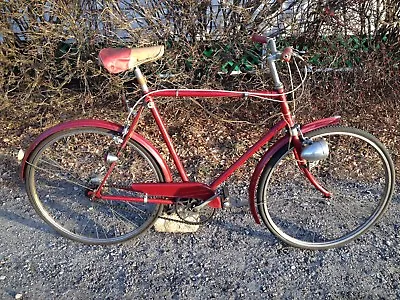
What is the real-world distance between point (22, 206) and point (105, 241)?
88 cm

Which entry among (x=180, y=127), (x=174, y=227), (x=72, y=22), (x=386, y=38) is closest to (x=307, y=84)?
(x=386, y=38)

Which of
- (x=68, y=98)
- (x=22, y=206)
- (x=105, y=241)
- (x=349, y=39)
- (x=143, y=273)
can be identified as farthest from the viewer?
(x=68, y=98)

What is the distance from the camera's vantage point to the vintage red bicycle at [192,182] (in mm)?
2594

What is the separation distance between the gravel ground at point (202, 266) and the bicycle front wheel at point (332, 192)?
0.47ft

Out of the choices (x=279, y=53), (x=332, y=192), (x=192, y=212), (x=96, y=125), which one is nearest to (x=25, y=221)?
(x=96, y=125)

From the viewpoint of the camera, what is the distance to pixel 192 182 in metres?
2.86

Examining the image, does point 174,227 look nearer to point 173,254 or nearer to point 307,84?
point 173,254

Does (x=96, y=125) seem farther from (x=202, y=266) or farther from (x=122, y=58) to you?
(x=202, y=266)

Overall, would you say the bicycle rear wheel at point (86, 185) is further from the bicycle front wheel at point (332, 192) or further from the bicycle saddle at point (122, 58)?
the bicycle front wheel at point (332, 192)

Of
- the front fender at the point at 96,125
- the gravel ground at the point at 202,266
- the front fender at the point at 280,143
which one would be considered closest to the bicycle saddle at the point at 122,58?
the front fender at the point at 96,125

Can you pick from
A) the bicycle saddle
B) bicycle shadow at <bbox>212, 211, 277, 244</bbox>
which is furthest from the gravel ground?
the bicycle saddle

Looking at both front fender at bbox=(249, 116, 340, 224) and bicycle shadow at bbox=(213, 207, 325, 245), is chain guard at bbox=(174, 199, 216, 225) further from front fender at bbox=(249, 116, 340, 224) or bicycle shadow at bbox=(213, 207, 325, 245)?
front fender at bbox=(249, 116, 340, 224)

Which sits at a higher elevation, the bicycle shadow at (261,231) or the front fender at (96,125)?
the front fender at (96,125)

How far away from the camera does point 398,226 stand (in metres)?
3.22
